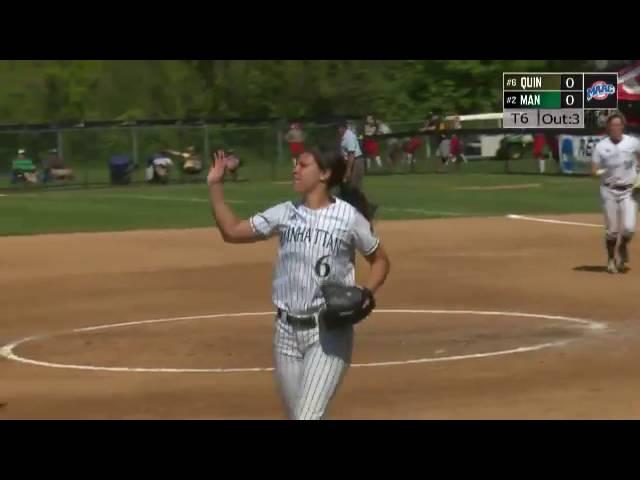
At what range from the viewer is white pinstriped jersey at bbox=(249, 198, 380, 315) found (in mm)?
8422

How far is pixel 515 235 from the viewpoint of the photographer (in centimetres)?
2583

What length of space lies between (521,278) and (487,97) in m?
48.2

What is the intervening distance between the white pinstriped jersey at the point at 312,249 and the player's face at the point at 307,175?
0.18 m

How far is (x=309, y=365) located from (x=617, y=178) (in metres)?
12.5

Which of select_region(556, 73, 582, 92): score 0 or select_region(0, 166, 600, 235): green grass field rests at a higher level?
select_region(556, 73, 582, 92): score 0

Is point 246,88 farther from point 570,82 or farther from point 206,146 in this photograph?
point 570,82

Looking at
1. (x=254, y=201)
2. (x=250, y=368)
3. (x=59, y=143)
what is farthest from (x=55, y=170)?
(x=250, y=368)

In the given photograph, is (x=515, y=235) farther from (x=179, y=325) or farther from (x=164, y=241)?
(x=179, y=325)

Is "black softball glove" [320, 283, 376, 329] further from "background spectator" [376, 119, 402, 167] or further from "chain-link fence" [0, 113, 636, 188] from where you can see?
"background spectator" [376, 119, 402, 167]

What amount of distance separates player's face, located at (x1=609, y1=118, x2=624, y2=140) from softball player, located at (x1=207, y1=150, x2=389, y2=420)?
1204 centimetres

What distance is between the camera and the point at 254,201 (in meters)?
36.1

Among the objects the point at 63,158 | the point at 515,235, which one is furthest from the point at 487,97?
the point at 515,235

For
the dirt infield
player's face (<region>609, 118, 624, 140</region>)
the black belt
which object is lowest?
the dirt infield
